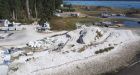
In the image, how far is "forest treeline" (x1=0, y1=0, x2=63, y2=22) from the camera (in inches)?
3212

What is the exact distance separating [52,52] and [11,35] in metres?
16.0

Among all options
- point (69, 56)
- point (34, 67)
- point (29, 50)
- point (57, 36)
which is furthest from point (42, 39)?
point (34, 67)

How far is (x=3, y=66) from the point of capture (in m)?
38.1

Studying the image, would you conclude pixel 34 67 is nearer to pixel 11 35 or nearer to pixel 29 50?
pixel 29 50

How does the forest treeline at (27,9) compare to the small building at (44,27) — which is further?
the forest treeline at (27,9)

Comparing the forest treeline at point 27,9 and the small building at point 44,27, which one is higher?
the small building at point 44,27

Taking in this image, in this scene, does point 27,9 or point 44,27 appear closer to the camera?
point 44,27

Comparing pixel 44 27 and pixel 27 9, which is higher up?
pixel 44 27

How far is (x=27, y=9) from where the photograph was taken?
9088cm

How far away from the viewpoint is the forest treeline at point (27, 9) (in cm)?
8159

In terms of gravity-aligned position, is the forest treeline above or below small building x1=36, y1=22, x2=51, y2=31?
below

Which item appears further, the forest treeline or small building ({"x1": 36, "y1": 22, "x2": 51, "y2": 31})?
the forest treeline

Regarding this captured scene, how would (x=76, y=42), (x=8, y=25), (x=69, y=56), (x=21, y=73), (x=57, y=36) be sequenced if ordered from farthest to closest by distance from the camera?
(x=8, y=25), (x=57, y=36), (x=76, y=42), (x=69, y=56), (x=21, y=73)

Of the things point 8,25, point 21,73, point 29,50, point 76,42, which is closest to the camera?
point 21,73
